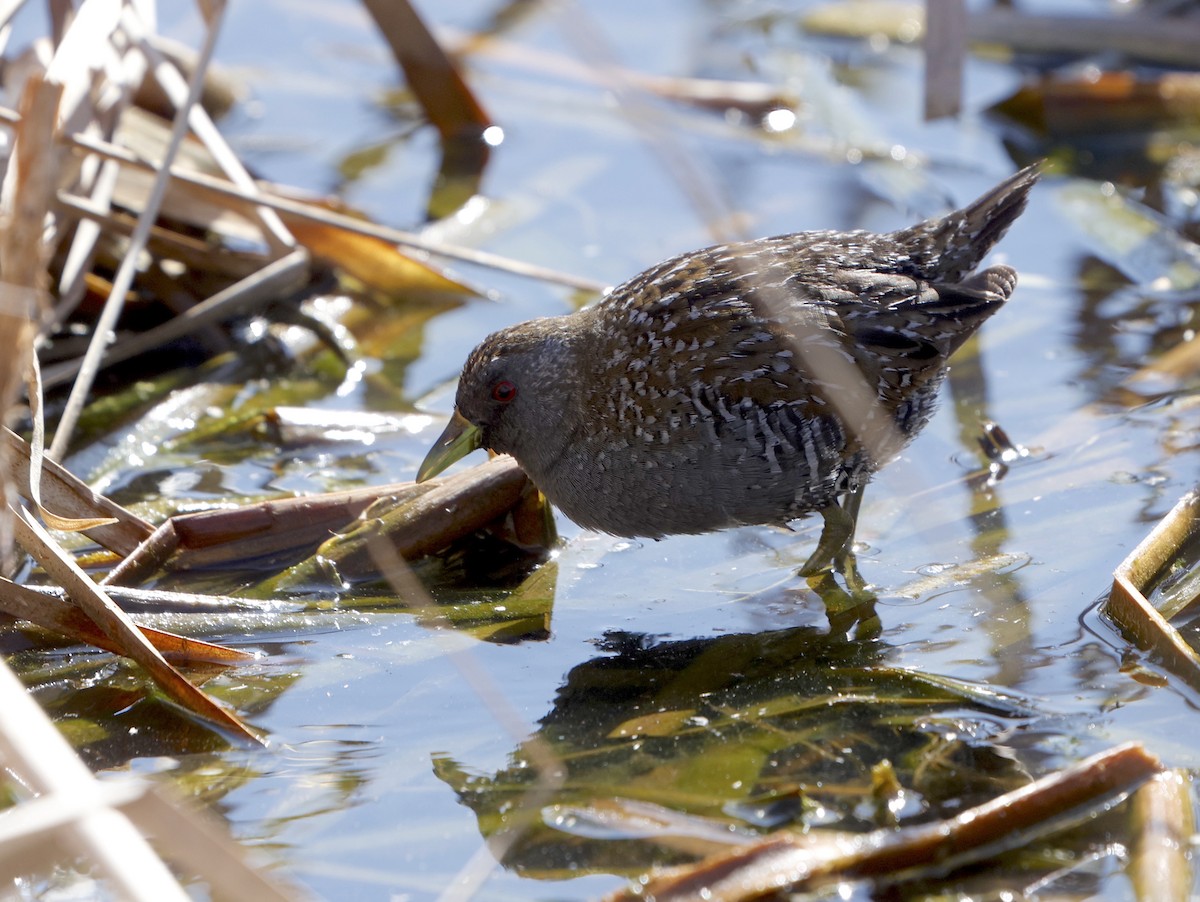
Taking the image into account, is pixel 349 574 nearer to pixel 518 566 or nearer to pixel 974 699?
pixel 518 566

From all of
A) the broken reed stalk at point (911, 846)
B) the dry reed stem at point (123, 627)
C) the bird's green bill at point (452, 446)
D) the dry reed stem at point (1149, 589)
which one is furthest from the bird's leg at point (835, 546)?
the dry reed stem at point (123, 627)

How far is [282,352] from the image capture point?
17.8 ft

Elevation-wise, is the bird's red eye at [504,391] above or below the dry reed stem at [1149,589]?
above

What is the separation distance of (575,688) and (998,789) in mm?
1092

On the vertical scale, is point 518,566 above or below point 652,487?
below

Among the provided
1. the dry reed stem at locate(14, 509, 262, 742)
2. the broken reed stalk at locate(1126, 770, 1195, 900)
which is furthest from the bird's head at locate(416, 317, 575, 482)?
the broken reed stalk at locate(1126, 770, 1195, 900)

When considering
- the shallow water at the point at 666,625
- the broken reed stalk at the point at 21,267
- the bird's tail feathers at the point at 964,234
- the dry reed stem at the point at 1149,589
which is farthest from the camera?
the bird's tail feathers at the point at 964,234

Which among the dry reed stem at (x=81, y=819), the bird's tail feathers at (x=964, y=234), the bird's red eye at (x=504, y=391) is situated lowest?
the bird's red eye at (x=504, y=391)

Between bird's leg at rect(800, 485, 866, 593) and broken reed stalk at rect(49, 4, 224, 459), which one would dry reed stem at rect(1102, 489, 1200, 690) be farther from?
broken reed stalk at rect(49, 4, 224, 459)

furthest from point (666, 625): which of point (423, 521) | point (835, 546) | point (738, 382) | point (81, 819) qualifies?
point (81, 819)

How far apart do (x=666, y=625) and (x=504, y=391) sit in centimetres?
87

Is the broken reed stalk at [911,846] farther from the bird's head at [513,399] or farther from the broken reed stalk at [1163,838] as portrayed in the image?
the bird's head at [513,399]

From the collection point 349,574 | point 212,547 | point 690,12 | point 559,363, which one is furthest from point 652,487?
point 690,12

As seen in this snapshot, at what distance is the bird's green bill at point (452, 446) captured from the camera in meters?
4.06
